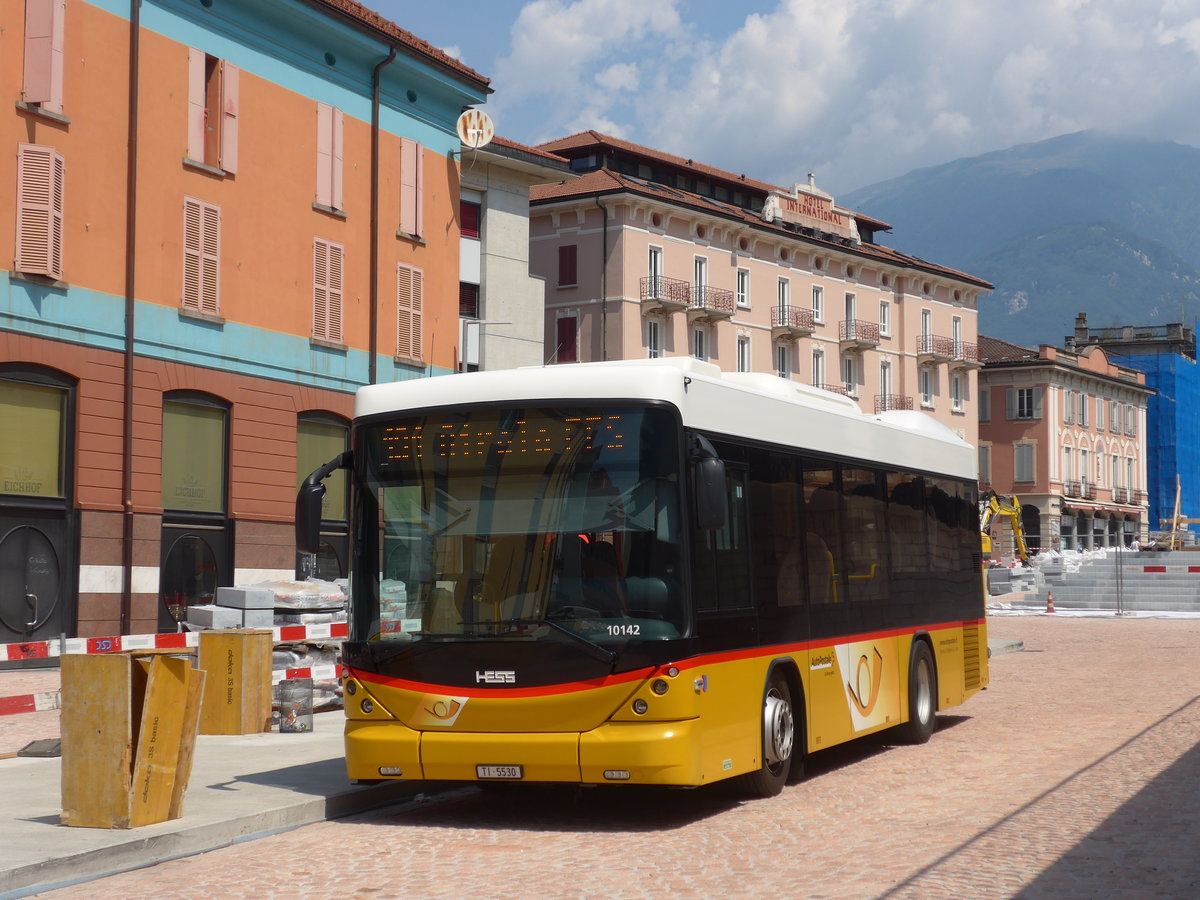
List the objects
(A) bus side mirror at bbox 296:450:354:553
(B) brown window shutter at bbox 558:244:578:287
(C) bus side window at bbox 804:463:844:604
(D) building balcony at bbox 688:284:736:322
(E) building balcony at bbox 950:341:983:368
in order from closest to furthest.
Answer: (A) bus side mirror at bbox 296:450:354:553 → (C) bus side window at bbox 804:463:844:604 → (B) brown window shutter at bbox 558:244:578:287 → (D) building balcony at bbox 688:284:736:322 → (E) building balcony at bbox 950:341:983:368

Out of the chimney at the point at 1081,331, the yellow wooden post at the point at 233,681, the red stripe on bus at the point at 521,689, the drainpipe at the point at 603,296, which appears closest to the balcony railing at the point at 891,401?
the drainpipe at the point at 603,296

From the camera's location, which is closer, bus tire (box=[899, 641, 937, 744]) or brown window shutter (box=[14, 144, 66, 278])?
bus tire (box=[899, 641, 937, 744])

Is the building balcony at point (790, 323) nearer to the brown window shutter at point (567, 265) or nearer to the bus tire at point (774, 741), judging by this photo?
the brown window shutter at point (567, 265)

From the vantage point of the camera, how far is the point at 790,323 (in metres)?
66.6

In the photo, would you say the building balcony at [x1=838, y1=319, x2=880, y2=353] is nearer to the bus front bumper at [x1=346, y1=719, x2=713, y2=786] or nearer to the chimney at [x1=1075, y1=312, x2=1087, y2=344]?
the chimney at [x1=1075, y1=312, x2=1087, y2=344]

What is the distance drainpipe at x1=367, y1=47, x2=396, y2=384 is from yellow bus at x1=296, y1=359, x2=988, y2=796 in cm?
2144

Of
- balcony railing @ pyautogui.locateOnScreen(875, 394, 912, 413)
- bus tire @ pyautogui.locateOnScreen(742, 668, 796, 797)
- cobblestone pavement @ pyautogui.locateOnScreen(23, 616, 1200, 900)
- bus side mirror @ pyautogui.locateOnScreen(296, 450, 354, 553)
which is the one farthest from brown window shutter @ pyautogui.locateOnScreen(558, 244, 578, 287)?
bus side mirror @ pyautogui.locateOnScreen(296, 450, 354, 553)

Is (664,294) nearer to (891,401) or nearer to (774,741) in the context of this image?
(891,401)

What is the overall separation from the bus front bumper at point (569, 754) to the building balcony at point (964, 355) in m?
69.7

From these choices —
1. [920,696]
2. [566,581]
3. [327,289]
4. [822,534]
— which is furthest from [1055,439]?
[566,581]

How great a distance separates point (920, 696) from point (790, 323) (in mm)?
52000

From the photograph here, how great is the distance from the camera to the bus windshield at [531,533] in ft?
33.2

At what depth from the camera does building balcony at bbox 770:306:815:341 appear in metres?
66.2

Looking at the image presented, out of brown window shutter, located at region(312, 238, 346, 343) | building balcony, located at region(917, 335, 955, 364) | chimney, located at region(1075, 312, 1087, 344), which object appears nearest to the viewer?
brown window shutter, located at region(312, 238, 346, 343)
